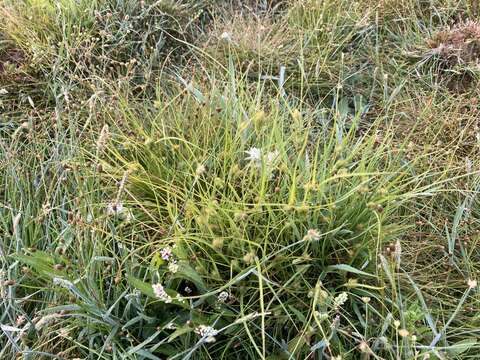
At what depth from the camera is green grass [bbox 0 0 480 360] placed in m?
1.40

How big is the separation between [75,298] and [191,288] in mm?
322

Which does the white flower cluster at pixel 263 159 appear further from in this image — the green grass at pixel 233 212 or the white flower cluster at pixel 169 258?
the white flower cluster at pixel 169 258

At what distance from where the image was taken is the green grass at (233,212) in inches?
55.0

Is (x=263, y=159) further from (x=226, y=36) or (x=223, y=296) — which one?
(x=226, y=36)

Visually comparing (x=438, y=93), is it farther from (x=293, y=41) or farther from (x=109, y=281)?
(x=109, y=281)

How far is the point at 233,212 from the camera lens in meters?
1.50

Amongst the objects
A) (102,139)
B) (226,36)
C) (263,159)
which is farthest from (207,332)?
(226,36)

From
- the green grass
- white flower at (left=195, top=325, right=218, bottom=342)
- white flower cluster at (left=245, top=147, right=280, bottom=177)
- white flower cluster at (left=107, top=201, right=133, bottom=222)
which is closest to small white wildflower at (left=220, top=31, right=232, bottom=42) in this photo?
the green grass

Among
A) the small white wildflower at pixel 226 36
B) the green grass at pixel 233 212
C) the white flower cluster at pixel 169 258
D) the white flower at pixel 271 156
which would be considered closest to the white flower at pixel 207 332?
the green grass at pixel 233 212

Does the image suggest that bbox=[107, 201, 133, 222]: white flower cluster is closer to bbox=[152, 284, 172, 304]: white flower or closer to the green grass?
the green grass

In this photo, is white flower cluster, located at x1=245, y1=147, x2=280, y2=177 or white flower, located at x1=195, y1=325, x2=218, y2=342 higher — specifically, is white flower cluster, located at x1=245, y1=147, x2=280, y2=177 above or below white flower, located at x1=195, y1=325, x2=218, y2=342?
above

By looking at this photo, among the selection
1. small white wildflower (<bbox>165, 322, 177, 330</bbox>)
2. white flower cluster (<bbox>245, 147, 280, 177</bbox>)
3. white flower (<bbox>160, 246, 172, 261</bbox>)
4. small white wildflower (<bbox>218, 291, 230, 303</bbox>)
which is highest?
white flower cluster (<bbox>245, 147, 280, 177</bbox>)

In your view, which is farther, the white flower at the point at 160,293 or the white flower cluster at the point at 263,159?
the white flower cluster at the point at 263,159

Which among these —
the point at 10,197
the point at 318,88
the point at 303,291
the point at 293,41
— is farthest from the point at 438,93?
the point at 10,197
